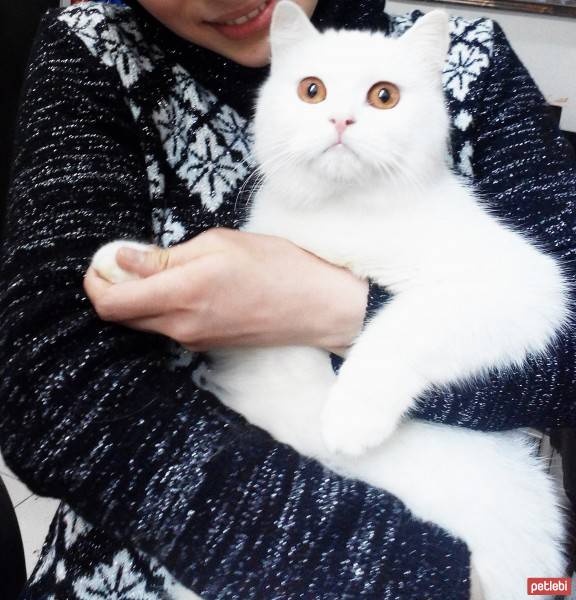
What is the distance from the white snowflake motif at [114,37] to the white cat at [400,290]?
0.69ft

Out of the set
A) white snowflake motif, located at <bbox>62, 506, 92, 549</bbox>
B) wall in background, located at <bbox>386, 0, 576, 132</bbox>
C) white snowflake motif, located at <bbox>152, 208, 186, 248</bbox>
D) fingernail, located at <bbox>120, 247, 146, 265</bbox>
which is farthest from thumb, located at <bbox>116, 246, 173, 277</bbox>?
wall in background, located at <bbox>386, 0, 576, 132</bbox>

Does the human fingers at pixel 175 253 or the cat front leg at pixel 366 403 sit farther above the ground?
the human fingers at pixel 175 253

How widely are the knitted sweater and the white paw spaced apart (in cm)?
3

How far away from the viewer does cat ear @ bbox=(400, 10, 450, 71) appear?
86 centimetres

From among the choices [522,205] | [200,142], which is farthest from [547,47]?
[200,142]

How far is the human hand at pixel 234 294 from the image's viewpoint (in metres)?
0.68

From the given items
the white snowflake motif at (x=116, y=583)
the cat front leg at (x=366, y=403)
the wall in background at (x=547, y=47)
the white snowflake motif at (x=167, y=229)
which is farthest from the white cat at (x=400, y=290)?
the wall in background at (x=547, y=47)

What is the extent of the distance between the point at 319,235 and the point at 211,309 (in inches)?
9.9

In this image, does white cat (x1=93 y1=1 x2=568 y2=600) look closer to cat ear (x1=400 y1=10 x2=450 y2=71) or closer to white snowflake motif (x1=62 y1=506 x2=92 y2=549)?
cat ear (x1=400 y1=10 x2=450 y2=71)

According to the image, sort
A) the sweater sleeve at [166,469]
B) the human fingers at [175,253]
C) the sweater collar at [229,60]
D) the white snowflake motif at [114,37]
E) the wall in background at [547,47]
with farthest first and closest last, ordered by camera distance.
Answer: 1. the wall in background at [547,47]
2. the sweater collar at [229,60]
3. the white snowflake motif at [114,37]
4. the human fingers at [175,253]
5. the sweater sleeve at [166,469]

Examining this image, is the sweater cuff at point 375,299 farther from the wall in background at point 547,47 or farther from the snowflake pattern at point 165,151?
the wall in background at point 547,47

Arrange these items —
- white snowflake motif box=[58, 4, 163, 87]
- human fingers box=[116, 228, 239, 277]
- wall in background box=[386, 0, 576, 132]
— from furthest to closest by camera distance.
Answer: wall in background box=[386, 0, 576, 132], white snowflake motif box=[58, 4, 163, 87], human fingers box=[116, 228, 239, 277]

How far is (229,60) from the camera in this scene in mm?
963

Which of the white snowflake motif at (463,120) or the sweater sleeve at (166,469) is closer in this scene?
the sweater sleeve at (166,469)
